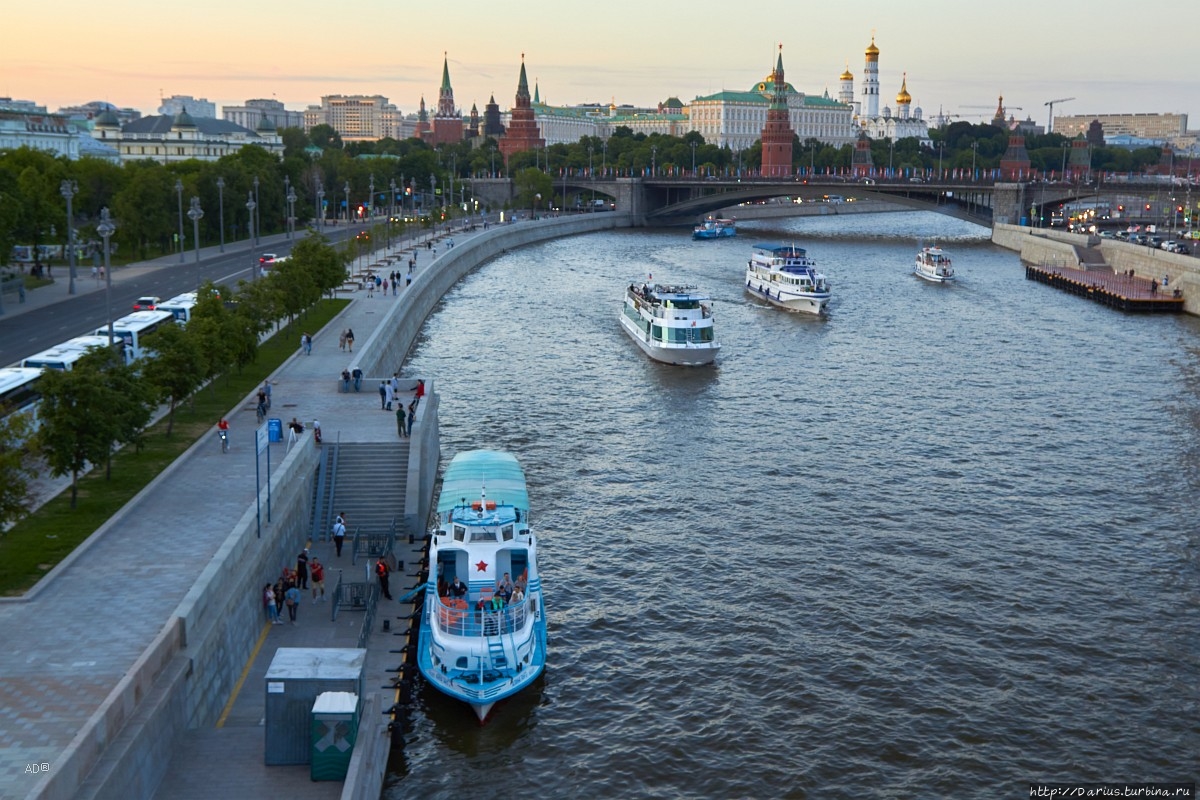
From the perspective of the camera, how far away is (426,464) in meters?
34.2

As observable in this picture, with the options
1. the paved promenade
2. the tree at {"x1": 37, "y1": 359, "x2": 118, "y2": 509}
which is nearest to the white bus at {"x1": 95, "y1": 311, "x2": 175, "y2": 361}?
the paved promenade

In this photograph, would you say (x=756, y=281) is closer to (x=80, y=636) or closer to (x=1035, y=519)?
(x=1035, y=519)

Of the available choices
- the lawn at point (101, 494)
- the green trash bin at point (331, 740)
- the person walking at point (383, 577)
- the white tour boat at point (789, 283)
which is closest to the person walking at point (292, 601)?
the person walking at point (383, 577)

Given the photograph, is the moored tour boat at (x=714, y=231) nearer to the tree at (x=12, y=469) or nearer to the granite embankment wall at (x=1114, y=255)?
the granite embankment wall at (x=1114, y=255)

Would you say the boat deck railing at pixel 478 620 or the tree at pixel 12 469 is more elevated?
the tree at pixel 12 469

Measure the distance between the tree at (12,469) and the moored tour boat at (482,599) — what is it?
26.4 feet

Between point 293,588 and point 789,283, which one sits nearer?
point 293,588

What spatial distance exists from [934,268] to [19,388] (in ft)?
231

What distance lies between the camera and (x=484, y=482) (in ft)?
94.7

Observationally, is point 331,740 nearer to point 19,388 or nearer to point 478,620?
point 478,620

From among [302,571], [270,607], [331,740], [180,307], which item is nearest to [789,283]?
[180,307]

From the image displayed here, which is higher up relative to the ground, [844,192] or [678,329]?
[844,192]

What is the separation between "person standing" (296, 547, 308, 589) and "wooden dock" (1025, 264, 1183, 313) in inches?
2615

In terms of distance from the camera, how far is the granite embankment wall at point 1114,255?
80.1 m
